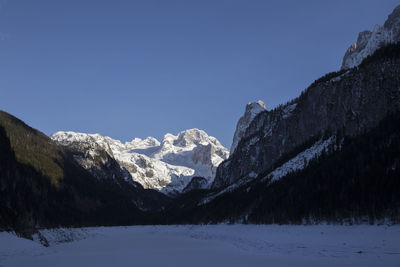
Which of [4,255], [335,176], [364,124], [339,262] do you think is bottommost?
[4,255]

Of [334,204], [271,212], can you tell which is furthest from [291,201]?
[334,204]

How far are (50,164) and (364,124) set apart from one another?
145 metres

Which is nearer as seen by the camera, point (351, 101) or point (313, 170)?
point (313, 170)

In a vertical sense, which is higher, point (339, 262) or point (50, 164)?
point (50, 164)

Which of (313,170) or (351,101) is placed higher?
(351,101)

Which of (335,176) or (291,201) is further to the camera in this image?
(291,201)

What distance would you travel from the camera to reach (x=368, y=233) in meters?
40.2

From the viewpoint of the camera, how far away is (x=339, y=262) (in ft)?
77.8

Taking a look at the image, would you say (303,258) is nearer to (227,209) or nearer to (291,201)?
(291,201)

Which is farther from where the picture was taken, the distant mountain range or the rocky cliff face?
the rocky cliff face

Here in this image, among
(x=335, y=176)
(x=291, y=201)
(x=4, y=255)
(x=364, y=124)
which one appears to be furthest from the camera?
(x=364, y=124)

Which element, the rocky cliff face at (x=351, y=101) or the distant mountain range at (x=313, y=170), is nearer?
the distant mountain range at (x=313, y=170)

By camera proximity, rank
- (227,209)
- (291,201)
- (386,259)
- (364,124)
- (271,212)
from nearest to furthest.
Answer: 1. (386,259)
2. (291,201)
3. (271,212)
4. (364,124)
5. (227,209)

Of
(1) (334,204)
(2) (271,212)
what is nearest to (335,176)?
(1) (334,204)
